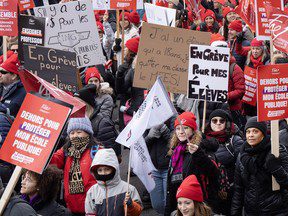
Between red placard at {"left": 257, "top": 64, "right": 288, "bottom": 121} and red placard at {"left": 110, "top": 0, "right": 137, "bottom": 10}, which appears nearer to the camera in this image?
red placard at {"left": 257, "top": 64, "right": 288, "bottom": 121}

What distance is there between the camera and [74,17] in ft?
33.8

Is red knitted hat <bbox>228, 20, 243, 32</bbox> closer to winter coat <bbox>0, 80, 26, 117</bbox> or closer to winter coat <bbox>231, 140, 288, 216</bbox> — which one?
winter coat <bbox>0, 80, 26, 117</bbox>

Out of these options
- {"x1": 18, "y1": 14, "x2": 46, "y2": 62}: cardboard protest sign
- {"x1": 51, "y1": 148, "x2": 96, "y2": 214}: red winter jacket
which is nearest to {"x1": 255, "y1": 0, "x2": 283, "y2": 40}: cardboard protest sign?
{"x1": 18, "y1": 14, "x2": 46, "y2": 62}: cardboard protest sign

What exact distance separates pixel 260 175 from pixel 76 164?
5.72 feet

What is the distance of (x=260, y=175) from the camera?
712 cm

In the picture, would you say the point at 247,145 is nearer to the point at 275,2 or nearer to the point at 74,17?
the point at 275,2

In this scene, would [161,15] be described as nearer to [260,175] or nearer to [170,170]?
[170,170]

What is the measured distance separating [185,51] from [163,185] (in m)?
1.55

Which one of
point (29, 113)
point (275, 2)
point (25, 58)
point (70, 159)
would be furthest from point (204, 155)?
point (275, 2)

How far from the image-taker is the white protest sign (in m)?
12.5

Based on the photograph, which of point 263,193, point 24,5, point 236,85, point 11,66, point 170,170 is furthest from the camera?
point 24,5

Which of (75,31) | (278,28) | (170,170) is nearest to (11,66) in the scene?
Answer: (75,31)

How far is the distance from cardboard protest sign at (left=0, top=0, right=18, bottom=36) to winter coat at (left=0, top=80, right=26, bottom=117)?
2.02 meters

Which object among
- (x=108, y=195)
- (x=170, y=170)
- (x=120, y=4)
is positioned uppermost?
(x=120, y=4)
